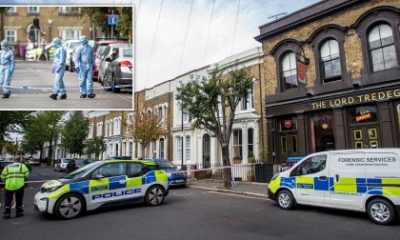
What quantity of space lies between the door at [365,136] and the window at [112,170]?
1002 centimetres

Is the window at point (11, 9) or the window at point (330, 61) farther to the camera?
the window at point (330, 61)

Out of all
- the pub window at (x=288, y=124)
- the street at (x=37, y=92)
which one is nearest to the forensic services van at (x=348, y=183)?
the pub window at (x=288, y=124)

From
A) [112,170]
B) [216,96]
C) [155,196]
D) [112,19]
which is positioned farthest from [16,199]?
[216,96]

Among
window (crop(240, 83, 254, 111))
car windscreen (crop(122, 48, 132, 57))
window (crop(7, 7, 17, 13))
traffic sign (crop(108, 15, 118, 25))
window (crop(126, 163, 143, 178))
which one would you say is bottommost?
window (crop(126, 163, 143, 178))

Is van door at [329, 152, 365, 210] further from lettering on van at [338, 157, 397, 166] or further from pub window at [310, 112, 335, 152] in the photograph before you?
pub window at [310, 112, 335, 152]

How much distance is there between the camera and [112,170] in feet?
35.6

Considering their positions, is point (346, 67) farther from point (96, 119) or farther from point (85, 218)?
point (96, 119)

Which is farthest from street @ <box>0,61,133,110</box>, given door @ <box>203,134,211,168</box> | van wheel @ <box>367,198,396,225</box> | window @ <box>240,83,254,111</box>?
door @ <box>203,134,211,168</box>

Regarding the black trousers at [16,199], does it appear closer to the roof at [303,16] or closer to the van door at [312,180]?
the van door at [312,180]

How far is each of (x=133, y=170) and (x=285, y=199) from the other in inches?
191

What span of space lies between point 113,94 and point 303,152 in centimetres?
928

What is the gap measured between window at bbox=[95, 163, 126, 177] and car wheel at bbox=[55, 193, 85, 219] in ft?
3.37

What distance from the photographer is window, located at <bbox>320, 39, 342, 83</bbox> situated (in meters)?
16.4

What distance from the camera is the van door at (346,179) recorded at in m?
9.09
